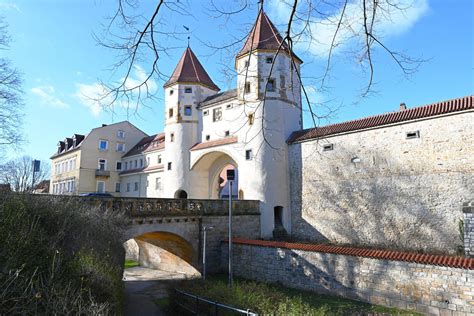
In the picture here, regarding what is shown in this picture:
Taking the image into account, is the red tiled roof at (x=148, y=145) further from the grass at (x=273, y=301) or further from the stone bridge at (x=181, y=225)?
the grass at (x=273, y=301)

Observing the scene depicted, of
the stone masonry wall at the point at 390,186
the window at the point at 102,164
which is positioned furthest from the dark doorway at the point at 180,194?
the window at the point at 102,164

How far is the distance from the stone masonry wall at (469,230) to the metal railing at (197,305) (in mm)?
11034

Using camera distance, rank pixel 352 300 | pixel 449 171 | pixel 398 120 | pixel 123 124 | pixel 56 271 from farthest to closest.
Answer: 1. pixel 123 124
2. pixel 398 120
3. pixel 449 171
4. pixel 352 300
5. pixel 56 271

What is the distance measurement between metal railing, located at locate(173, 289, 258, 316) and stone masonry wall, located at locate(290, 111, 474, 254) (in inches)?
437

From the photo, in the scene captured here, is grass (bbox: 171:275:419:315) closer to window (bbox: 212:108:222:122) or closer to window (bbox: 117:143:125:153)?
window (bbox: 212:108:222:122)

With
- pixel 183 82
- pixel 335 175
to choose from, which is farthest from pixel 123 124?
pixel 335 175

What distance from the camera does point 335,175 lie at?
18734 millimetres

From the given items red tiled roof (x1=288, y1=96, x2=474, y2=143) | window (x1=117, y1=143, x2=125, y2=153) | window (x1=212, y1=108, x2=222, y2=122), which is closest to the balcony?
window (x1=117, y1=143, x2=125, y2=153)

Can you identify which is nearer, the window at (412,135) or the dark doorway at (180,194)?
the window at (412,135)

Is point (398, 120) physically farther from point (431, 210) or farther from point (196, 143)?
point (196, 143)

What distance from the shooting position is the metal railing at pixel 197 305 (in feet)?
25.4

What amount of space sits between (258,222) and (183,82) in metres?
13.1

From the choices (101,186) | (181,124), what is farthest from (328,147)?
(101,186)

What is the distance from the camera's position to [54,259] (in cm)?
411
